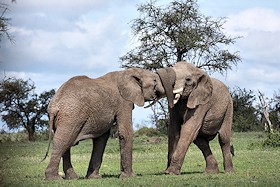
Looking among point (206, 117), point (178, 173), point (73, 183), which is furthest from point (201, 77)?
point (73, 183)

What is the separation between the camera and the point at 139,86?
561 inches

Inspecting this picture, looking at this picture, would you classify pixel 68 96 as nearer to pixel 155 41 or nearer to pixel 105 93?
pixel 105 93

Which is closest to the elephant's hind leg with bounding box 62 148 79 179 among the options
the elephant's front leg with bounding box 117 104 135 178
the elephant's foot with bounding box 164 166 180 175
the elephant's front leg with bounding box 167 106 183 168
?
the elephant's front leg with bounding box 117 104 135 178

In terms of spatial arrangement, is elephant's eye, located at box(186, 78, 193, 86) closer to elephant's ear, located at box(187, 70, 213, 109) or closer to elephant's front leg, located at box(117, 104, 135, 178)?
elephant's ear, located at box(187, 70, 213, 109)

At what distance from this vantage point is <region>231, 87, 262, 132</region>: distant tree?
47406 millimetres

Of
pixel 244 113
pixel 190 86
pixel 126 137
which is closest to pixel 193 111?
pixel 190 86

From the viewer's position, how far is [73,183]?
12305mm

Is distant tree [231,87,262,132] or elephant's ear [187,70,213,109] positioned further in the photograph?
distant tree [231,87,262,132]

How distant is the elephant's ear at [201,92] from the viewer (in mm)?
14633

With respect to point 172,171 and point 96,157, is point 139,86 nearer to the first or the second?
point 96,157

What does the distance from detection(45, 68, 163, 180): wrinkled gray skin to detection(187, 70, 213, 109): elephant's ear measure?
93 cm

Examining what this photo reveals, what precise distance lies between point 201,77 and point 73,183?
4.17 m

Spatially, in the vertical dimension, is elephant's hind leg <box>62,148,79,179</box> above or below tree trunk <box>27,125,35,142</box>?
below

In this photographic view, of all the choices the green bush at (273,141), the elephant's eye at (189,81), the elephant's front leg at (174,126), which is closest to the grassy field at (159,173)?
the green bush at (273,141)
